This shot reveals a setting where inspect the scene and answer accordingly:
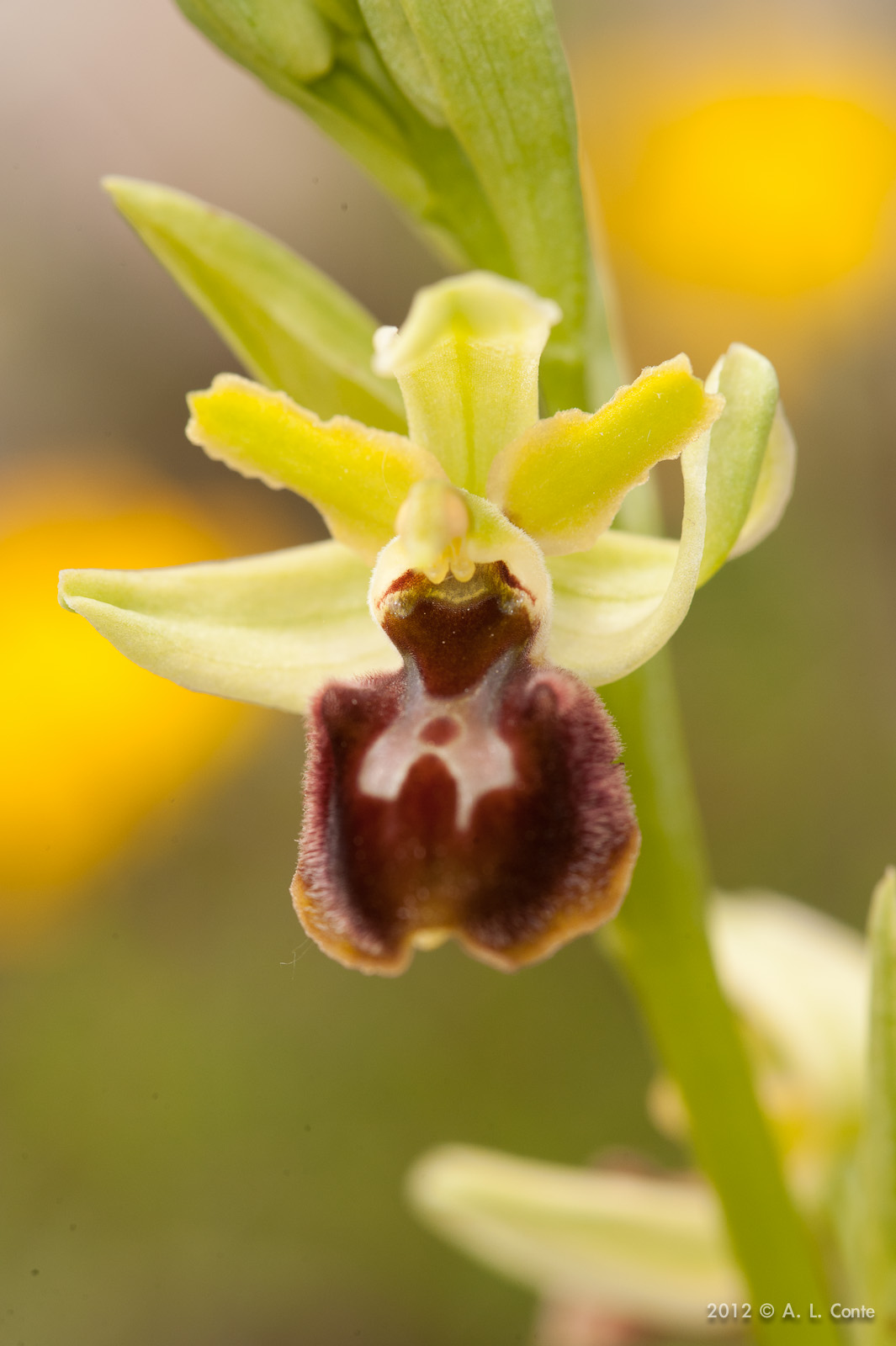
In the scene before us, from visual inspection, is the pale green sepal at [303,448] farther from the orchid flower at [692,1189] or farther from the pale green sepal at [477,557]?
the orchid flower at [692,1189]

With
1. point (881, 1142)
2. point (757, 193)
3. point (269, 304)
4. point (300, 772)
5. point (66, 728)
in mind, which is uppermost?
point (757, 193)

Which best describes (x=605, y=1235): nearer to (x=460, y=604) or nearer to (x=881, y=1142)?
(x=881, y=1142)

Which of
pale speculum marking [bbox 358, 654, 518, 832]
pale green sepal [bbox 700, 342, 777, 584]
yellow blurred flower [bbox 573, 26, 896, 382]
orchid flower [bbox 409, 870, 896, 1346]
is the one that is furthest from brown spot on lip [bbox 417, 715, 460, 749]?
yellow blurred flower [bbox 573, 26, 896, 382]

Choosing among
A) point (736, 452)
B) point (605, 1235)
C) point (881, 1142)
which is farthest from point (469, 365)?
point (605, 1235)

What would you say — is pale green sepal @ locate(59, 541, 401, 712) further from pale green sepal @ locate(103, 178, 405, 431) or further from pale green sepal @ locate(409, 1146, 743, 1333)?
pale green sepal @ locate(409, 1146, 743, 1333)

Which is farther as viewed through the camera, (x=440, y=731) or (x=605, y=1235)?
(x=605, y=1235)

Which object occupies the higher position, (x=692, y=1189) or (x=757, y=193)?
(x=757, y=193)

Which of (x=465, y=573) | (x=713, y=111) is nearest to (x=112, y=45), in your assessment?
(x=713, y=111)

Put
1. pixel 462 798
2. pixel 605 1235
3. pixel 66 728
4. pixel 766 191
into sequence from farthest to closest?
1. pixel 766 191
2. pixel 66 728
3. pixel 605 1235
4. pixel 462 798
